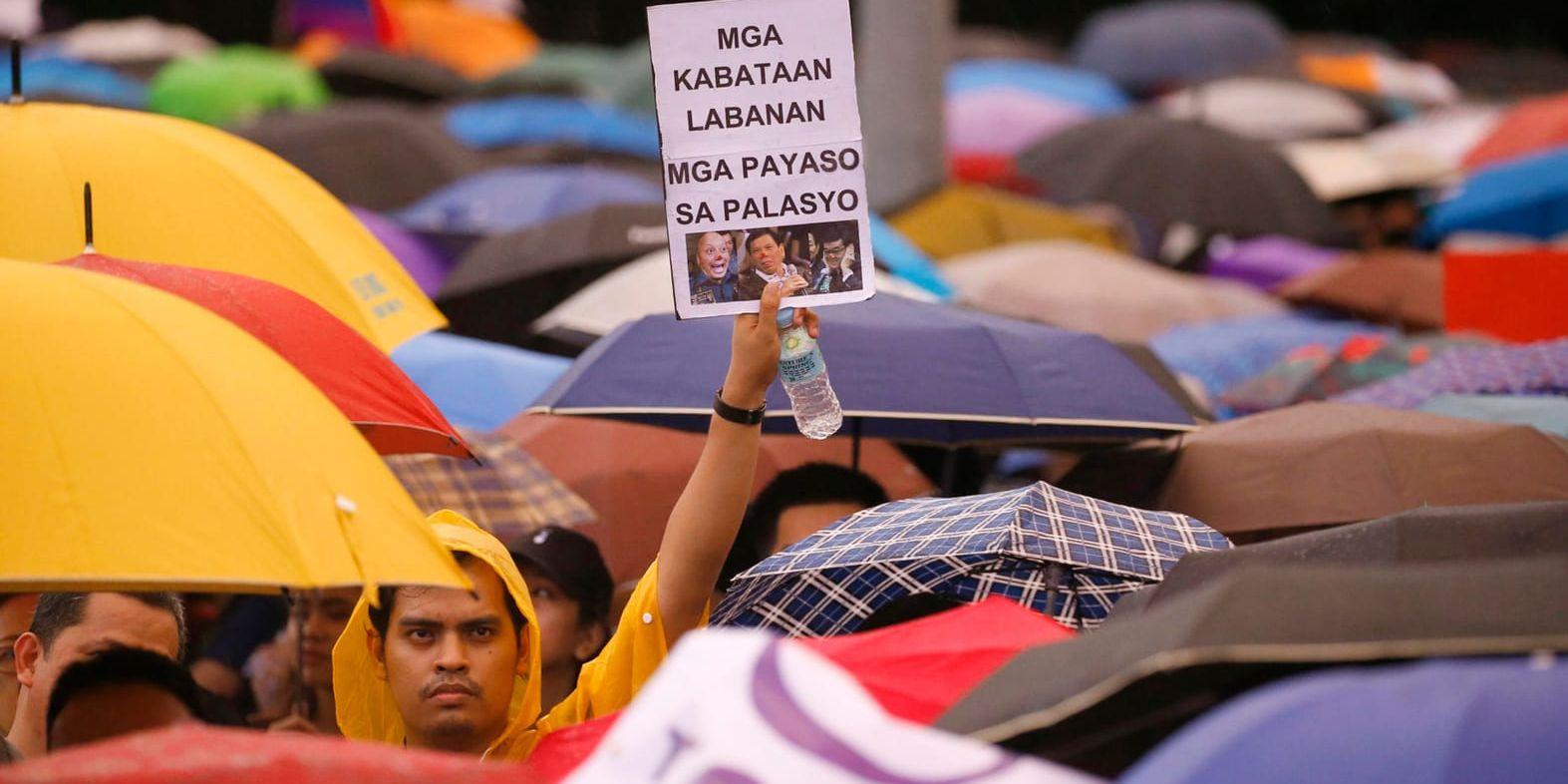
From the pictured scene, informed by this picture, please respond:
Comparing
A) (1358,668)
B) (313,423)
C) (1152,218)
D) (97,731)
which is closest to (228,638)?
(97,731)

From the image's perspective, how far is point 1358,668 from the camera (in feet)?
10.1

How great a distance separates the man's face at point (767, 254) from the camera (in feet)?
14.9

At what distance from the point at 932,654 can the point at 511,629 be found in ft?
4.33

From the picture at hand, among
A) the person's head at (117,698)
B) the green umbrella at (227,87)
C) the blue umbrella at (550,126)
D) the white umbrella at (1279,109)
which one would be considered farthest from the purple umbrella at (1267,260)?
the person's head at (117,698)

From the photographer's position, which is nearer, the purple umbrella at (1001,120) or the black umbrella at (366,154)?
the black umbrella at (366,154)

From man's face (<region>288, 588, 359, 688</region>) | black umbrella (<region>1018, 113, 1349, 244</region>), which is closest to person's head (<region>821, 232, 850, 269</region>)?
man's face (<region>288, 588, 359, 688</region>)

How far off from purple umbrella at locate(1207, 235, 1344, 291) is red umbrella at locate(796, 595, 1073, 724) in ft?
36.1

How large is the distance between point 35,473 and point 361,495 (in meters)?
0.49

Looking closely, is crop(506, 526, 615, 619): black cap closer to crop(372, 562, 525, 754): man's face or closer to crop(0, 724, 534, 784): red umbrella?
crop(372, 562, 525, 754): man's face

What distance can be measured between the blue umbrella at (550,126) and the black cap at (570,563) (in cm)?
985

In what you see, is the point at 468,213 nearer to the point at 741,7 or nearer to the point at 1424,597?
the point at 741,7

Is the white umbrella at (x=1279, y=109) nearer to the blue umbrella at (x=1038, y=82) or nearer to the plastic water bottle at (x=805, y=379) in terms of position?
the blue umbrella at (x=1038, y=82)

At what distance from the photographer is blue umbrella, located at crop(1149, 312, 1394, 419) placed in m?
9.44

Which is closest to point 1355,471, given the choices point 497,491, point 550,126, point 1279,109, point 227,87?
point 497,491
